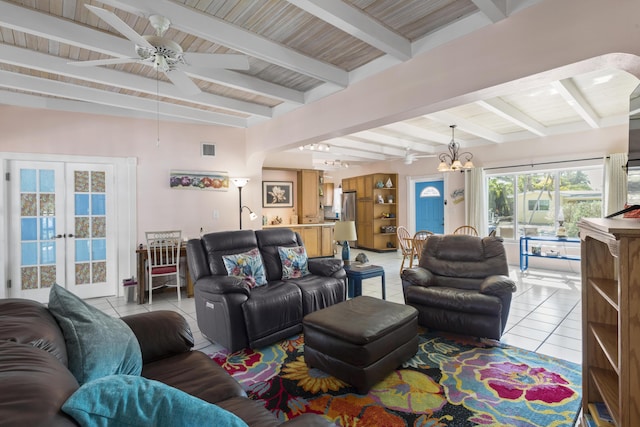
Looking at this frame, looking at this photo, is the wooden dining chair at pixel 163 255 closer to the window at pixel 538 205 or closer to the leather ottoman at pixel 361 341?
the leather ottoman at pixel 361 341

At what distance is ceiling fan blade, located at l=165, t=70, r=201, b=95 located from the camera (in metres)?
2.65

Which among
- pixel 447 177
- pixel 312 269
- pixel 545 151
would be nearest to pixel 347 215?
pixel 447 177

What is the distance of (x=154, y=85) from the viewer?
3.72 m

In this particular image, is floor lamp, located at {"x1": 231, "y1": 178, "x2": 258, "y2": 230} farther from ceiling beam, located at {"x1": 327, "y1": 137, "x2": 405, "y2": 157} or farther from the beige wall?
ceiling beam, located at {"x1": 327, "y1": 137, "x2": 405, "y2": 157}

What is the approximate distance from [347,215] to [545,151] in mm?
5305

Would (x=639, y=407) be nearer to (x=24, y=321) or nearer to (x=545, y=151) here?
(x=24, y=321)

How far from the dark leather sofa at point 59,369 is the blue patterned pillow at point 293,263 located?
5.45 ft

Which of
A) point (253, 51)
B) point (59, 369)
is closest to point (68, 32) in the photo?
point (253, 51)

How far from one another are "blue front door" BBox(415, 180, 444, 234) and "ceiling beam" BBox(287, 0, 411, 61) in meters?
5.85

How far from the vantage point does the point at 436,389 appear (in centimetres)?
219

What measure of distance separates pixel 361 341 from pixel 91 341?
1464 mm

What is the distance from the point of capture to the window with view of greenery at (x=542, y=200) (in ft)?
19.3

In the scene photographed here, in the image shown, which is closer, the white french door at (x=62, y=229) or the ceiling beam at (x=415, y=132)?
the white french door at (x=62, y=229)

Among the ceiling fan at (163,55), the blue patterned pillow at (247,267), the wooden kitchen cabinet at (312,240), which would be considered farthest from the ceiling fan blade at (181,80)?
the wooden kitchen cabinet at (312,240)
